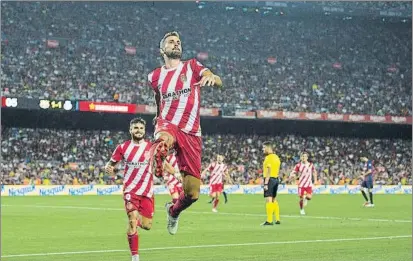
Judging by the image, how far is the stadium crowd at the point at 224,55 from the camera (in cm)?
5000

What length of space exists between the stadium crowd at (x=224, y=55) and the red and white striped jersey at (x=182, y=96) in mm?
38294

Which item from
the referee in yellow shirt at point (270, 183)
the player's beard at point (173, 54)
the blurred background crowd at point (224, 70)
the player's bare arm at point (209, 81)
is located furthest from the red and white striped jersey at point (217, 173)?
the player's bare arm at point (209, 81)

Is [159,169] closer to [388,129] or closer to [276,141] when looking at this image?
[276,141]

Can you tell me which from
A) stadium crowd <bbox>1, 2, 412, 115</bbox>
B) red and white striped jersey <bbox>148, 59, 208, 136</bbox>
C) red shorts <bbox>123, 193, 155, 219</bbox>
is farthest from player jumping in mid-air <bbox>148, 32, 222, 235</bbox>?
stadium crowd <bbox>1, 2, 412, 115</bbox>

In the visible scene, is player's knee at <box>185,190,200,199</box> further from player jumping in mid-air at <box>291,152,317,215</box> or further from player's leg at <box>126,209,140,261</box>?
player jumping in mid-air at <box>291,152,317,215</box>

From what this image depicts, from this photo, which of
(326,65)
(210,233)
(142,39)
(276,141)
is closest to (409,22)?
(326,65)

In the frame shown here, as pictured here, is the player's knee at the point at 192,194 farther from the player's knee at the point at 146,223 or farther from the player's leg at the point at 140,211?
the player's knee at the point at 146,223

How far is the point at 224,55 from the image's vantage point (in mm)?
57250

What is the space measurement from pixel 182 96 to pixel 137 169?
171 inches

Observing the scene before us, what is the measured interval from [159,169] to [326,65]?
172ft

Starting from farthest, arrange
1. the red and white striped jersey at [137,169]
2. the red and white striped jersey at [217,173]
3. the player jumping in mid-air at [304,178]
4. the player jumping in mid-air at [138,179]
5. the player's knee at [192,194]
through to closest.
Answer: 1. the red and white striped jersey at [217,173]
2. the player jumping in mid-air at [304,178]
3. the red and white striped jersey at [137,169]
4. the player jumping in mid-air at [138,179]
5. the player's knee at [192,194]

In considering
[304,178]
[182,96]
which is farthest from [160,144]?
[304,178]

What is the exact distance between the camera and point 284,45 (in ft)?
197

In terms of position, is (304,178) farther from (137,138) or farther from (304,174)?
(137,138)
